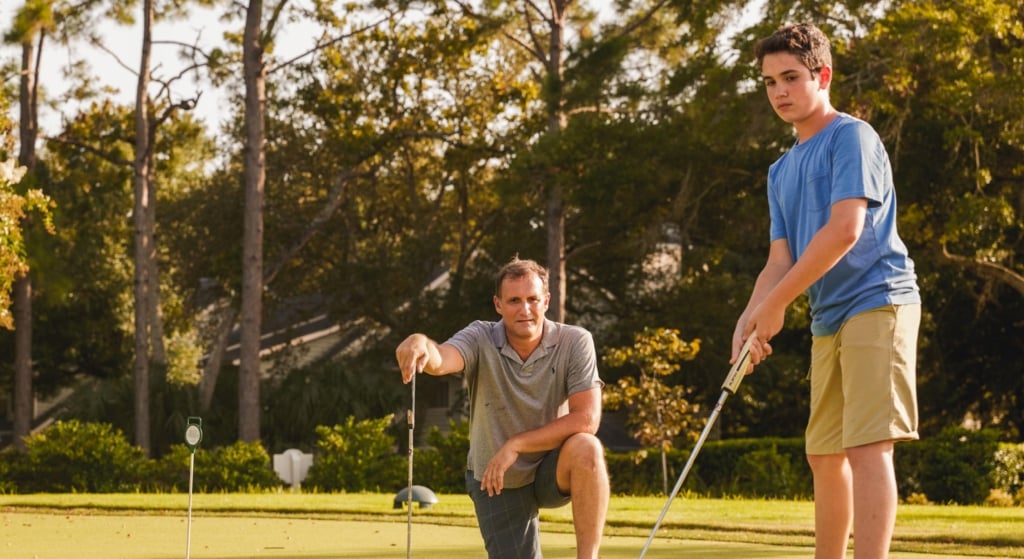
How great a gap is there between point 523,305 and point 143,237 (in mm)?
21619

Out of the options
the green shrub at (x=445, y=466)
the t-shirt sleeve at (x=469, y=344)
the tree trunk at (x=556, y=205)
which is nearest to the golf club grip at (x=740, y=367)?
the t-shirt sleeve at (x=469, y=344)

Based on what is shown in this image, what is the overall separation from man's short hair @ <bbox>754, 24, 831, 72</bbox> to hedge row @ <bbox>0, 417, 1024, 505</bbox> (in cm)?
1365

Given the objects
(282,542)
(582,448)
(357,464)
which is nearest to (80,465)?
(357,464)

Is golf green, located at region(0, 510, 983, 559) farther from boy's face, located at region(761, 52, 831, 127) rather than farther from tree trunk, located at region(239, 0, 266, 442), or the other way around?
tree trunk, located at region(239, 0, 266, 442)

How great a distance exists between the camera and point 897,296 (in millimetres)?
4211

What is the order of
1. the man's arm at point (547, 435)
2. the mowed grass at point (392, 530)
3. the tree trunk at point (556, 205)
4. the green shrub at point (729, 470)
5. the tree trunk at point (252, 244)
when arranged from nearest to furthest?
the man's arm at point (547, 435) → the mowed grass at point (392, 530) → the green shrub at point (729, 470) → the tree trunk at point (556, 205) → the tree trunk at point (252, 244)

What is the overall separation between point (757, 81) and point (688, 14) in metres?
1.92

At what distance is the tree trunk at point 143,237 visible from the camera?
24812 millimetres

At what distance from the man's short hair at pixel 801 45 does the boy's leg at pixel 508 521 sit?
1777 mm

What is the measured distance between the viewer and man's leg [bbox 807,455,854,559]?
14.4 feet

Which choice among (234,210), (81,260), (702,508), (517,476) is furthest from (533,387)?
(81,260)

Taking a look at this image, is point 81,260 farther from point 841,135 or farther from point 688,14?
point 841,135

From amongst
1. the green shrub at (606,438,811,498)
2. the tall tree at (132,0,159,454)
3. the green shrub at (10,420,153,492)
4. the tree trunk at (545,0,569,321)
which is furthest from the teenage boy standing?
the tall tree at (132,0,159,454)

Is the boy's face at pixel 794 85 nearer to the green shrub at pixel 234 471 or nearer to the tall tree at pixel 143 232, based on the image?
the green shrub at pixel 234 471
